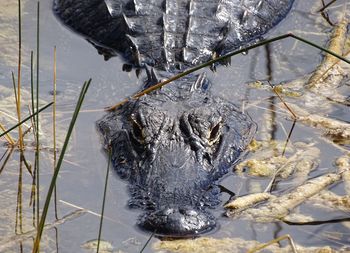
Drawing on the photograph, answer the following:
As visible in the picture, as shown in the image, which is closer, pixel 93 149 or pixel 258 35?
pixel 93 149

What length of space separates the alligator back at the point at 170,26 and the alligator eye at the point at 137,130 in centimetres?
121

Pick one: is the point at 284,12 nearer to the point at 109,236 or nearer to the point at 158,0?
the point at 158,0

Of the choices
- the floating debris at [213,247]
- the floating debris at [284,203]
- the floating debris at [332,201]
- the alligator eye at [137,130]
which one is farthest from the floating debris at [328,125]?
the floating debris at [213,247]

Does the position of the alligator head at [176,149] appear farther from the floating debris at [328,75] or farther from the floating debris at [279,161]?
the floating debris at [328,75]

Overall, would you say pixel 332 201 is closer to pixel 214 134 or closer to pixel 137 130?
pixel 214 134

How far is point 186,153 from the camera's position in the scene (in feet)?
17.1

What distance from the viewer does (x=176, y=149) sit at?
5.24 m

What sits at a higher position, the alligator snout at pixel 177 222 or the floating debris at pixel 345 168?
the floating debris at pixel 345 168

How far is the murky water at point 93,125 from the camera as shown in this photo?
470cm

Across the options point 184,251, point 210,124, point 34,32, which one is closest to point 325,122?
point 210,124

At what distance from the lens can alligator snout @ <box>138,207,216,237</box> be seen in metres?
4.58

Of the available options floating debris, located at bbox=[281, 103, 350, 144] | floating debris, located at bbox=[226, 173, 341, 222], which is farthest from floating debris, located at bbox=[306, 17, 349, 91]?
floating debris, located at bbox=[226, 173, 341, 222]

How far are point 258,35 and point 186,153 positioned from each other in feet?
7.86

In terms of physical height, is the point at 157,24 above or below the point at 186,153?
above
